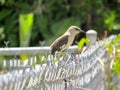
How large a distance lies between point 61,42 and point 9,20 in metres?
9.50

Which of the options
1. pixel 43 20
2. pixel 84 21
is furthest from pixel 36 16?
pixel 84 21

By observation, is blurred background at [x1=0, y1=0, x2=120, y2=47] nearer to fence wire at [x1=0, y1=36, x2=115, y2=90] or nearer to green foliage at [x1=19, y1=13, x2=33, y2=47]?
green foliage at [x1=19, y1=13, x2=33, y2=47]

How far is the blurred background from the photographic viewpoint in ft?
46.6

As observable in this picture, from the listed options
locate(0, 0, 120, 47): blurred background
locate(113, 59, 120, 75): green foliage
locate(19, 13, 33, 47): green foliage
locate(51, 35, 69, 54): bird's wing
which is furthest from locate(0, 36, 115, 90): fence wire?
locate(0, 0, 120, 47): blurred background

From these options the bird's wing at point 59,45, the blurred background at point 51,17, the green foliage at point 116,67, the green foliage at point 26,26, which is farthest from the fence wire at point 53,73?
the blurred background at point 51,17

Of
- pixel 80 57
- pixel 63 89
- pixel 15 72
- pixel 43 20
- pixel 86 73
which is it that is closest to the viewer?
pixel 15 72

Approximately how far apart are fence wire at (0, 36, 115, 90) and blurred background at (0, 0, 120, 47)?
378 inches

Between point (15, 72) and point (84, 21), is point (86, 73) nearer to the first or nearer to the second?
point (15, 72)

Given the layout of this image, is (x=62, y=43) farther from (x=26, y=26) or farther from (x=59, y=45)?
(x=26, y=26)

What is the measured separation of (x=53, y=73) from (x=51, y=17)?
11973 mm

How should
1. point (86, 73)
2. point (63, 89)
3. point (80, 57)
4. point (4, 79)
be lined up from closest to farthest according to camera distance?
point (4, 79) → point (63, 89) → point (80, 57) → point (86, 73)

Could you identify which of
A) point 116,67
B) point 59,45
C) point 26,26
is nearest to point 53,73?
point 116,67

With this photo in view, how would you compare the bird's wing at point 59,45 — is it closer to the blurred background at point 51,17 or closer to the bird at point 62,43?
the bird at point 62,43

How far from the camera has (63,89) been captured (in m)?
3.13
